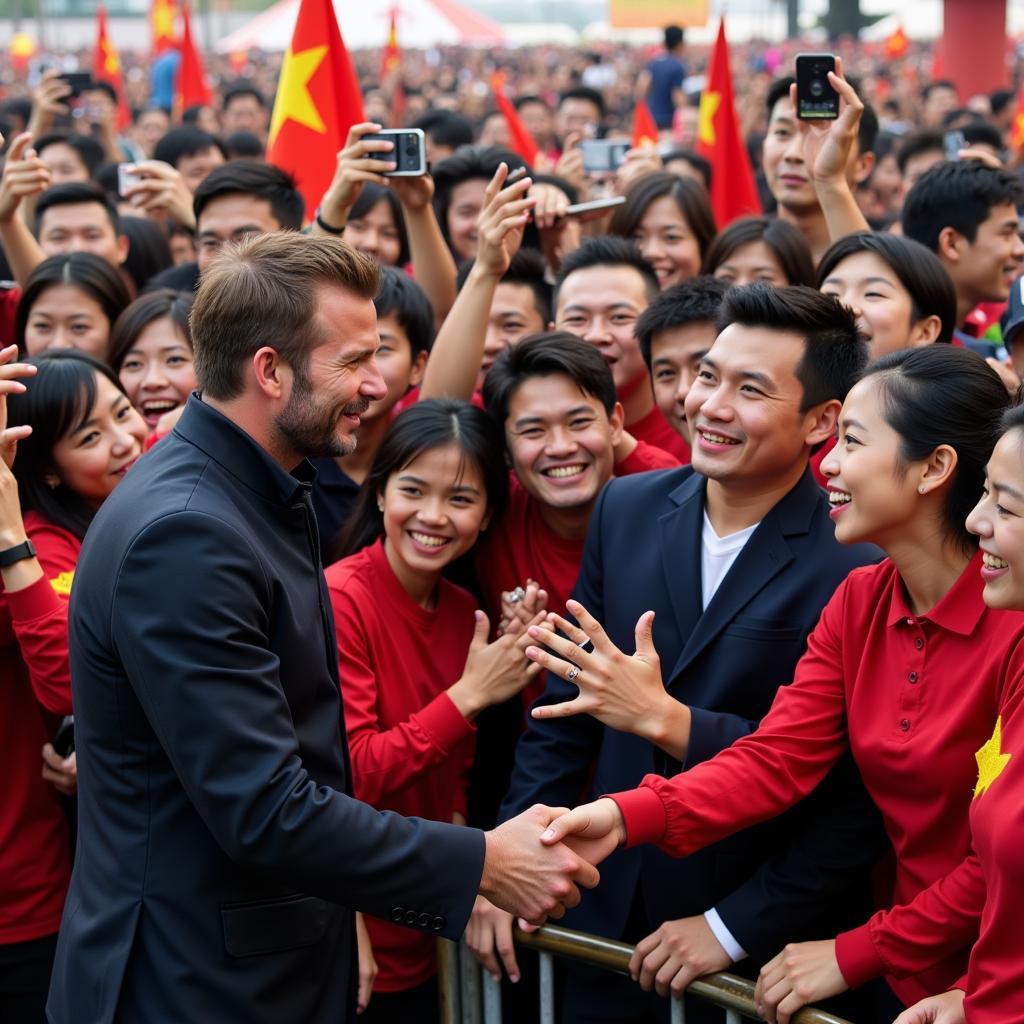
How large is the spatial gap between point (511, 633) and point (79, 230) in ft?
10.7

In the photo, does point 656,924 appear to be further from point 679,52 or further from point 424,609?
point 679,52

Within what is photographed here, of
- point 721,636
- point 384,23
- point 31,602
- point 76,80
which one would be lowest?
point 721,636

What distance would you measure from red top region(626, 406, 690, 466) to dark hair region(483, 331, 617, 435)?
22.5 inches

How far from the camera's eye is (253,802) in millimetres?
2303

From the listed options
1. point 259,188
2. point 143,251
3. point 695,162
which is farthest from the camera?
point 695,162

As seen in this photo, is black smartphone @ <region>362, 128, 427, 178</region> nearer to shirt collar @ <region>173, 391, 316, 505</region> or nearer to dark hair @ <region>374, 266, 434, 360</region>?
dark hair @ <region>374, 266, 434, 360</region>

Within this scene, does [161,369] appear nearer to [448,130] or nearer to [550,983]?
[550,983]

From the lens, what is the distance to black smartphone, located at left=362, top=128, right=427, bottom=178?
431 cm

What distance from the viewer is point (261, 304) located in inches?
97.2

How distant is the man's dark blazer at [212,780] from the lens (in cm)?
229

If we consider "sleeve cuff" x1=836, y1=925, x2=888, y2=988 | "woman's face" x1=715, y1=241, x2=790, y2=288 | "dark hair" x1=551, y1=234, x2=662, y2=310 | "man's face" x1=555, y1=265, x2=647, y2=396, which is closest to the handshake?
"sleeve cuff" x1=836, y1=925, x2=888, y2=988

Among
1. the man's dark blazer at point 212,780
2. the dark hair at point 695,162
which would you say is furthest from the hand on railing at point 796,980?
the dark hair at point 695,162

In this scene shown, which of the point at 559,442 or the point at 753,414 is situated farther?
the point at 559,442

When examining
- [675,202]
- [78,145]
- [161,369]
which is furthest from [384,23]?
[161,369]
